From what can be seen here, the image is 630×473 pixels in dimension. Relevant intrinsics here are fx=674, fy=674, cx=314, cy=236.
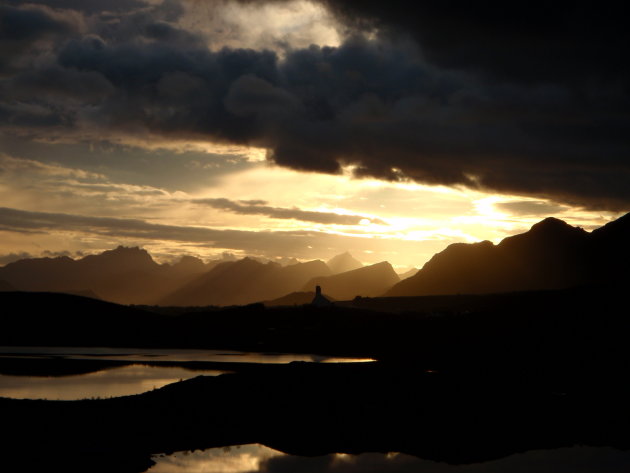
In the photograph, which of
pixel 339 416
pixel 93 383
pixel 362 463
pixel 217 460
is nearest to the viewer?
pixel 217 460

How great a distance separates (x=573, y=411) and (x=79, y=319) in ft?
545

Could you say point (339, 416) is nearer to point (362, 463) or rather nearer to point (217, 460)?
point (362, 463)

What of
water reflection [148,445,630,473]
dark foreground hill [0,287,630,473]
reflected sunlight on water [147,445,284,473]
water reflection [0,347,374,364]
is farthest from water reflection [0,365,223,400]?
water reflection [148,445,630,473]

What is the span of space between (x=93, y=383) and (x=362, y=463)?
146 ft

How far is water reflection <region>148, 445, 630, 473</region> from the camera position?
1542 inches

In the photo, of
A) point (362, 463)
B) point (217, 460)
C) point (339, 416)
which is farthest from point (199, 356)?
point (362, 463)

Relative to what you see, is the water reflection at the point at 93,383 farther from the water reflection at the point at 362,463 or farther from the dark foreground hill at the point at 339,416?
the water reflection at the point at 362,463

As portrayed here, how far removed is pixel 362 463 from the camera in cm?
4150

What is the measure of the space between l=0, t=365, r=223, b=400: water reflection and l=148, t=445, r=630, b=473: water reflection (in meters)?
26.2

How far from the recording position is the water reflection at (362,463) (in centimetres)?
3916

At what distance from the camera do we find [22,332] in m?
180

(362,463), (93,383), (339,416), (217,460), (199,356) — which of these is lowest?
(199,356)

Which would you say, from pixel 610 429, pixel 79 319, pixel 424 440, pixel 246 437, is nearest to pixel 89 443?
pixel 246 437

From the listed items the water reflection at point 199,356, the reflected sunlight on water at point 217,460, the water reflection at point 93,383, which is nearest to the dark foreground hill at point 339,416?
the reflected sunlight on water at point 217,460
